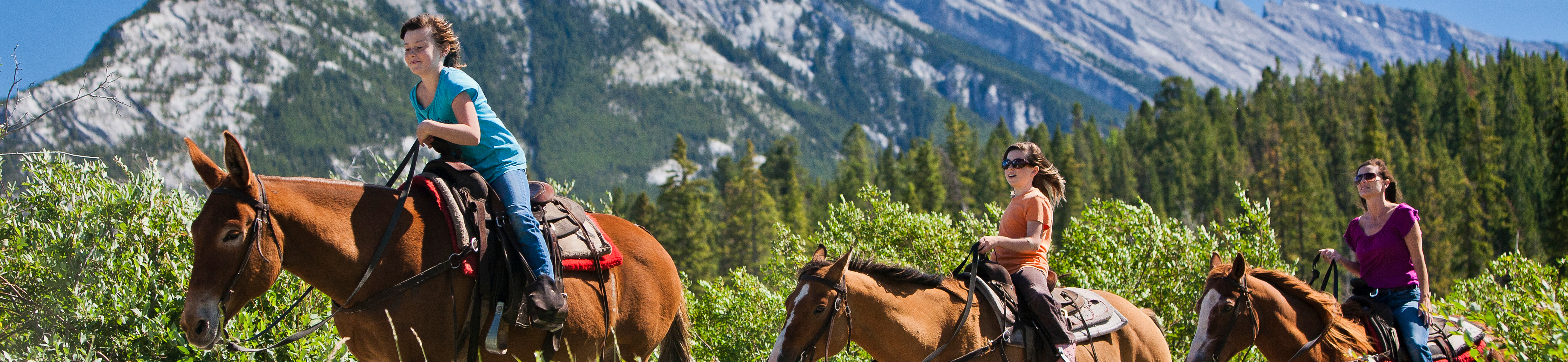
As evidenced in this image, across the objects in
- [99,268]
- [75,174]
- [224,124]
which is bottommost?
[224,124]

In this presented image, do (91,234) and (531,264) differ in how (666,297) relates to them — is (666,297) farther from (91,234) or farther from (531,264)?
(91,234)

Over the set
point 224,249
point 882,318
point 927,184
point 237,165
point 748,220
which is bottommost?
point 748,220

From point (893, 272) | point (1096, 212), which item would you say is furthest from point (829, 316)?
→ point (1096, 212)

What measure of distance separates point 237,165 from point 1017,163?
4.79m

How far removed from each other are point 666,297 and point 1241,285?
436 cm

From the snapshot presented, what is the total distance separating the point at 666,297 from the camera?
5891 mm

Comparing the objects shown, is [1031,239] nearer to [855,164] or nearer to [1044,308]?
[1044,308]

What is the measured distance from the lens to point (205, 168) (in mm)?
4043

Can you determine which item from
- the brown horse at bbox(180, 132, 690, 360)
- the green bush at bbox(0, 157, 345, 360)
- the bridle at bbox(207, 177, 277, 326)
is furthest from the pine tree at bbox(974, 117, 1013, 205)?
the bridle at bbox(207, 177, 277, 326)

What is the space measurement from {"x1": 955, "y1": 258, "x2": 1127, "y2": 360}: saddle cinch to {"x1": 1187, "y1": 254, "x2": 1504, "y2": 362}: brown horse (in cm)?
68

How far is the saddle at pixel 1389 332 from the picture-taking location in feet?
22.0

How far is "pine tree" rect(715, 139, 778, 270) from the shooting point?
65.6 m

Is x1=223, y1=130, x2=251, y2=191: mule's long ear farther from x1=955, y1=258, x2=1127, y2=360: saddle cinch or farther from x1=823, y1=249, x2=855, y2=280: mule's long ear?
x1=955, y1=258, x2=1127, y2=360: saddle cinch

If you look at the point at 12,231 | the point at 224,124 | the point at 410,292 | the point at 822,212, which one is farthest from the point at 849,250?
→ the point at 224,124
